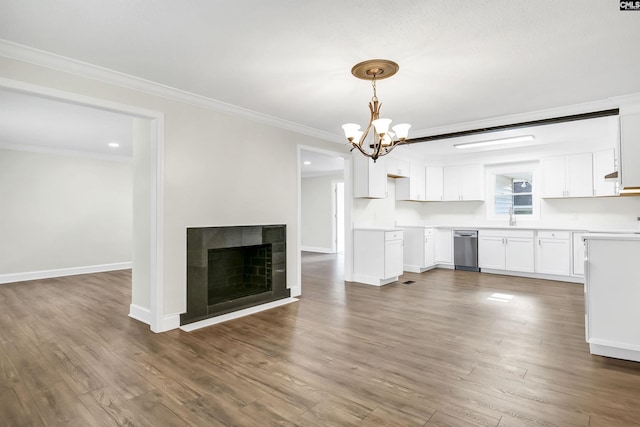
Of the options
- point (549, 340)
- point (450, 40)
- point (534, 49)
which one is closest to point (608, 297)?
point (549, 340)

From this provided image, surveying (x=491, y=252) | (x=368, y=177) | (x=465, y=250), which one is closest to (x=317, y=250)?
(x=465, y=250)

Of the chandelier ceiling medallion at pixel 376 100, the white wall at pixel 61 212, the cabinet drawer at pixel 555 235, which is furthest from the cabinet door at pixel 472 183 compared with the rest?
the white wall at pixel 61 212

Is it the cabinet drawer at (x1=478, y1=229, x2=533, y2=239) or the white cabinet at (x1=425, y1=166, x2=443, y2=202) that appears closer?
the cabinet drawer at (x1=478, y1=229, x2=533, y2=239)

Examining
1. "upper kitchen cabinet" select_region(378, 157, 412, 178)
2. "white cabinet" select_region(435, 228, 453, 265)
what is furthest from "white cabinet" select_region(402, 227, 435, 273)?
"upper kitchen cabinet" select_region(378, 157, 412, 178)

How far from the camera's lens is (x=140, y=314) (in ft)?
12.6

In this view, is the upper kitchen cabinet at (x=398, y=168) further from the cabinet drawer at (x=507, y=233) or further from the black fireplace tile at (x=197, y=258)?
the black fireplace tile at (x=197, y=258)

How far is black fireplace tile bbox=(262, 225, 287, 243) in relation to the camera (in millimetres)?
4438

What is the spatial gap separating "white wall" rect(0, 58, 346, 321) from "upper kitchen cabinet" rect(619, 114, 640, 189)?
12.3 ft

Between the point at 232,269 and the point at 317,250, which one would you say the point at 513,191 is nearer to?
the point at 317,250

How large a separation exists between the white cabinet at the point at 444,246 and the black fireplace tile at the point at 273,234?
3.97m

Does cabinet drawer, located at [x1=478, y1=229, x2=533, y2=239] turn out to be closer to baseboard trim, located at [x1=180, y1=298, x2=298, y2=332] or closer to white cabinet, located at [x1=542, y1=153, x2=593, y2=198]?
white cabinet, located at [x1=542, y1=153, x2=593, y2=198]

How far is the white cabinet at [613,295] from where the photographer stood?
106 inches

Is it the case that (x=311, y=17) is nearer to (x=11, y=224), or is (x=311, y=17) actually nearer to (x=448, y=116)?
(x=448, y=116)

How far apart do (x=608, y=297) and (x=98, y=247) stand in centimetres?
837
